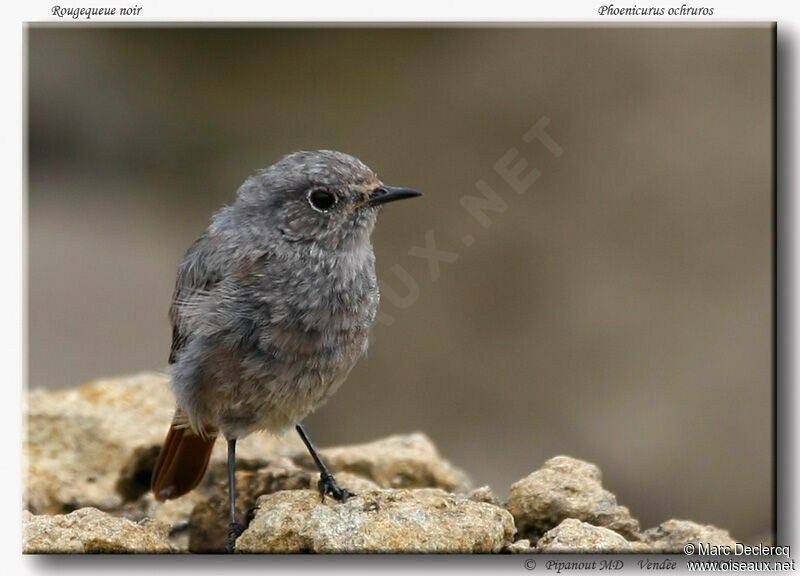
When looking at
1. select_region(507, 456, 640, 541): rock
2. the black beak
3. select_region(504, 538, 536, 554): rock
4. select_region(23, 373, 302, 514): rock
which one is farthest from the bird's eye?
select_region(23, 373, 302, 514): rock

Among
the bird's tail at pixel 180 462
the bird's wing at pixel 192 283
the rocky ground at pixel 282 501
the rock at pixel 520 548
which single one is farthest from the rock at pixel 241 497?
the rock at pixel 520 548

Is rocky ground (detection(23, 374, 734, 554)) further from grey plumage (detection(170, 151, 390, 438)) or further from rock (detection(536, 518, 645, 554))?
grey plumage (detection(170, 151, 390, 438))

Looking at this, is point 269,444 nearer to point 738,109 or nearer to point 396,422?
point 396,422

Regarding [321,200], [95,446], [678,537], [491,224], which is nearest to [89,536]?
[95,446]

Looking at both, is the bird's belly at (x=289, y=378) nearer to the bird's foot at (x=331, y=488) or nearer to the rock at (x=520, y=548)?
the bird's foot at (x=331, y=488)

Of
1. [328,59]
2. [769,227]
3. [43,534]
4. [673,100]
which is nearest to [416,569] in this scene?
[43,534]

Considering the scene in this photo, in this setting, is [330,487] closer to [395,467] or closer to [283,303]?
[395,467]
